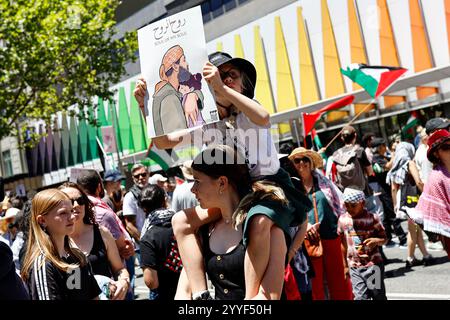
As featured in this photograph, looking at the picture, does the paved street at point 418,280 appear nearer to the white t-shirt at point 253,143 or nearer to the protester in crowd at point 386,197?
the protester in crowd at point 386,197

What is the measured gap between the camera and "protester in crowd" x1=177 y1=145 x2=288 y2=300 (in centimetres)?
282

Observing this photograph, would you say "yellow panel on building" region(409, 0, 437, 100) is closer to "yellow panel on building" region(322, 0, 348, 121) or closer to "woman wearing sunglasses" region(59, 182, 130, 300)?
"yellow panel on building" region(322, 0, 348, 121)

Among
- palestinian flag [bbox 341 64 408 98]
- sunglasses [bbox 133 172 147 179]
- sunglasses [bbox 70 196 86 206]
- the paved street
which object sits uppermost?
palestinian flag [bbox 341 64 408 98]

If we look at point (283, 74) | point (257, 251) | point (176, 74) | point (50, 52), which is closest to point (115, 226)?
point (176, 74)

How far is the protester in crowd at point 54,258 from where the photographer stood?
3.33 m

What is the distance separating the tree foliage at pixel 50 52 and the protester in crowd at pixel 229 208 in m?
23.6

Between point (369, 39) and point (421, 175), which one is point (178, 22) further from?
point (369, 39)

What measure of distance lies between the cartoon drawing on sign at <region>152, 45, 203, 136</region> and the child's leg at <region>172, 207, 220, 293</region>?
460mm

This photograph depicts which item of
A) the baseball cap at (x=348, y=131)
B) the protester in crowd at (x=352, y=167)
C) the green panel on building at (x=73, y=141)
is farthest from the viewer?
the green panel on building at (x=73, y=141)

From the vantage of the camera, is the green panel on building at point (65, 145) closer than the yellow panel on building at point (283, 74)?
No

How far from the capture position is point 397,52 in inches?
822

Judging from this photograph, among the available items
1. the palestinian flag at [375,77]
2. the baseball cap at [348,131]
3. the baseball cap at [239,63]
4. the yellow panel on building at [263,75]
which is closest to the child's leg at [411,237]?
the baseball cap at [348,131]

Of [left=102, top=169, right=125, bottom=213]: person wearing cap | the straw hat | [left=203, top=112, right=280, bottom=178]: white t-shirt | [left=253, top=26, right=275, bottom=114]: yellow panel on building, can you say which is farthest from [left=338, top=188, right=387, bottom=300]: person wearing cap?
[left=253, top=26, right=275, bottom=114]: yellow panel on building
